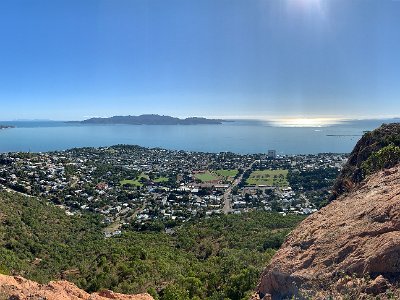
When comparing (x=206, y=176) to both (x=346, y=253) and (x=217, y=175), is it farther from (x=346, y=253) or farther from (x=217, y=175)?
(x=346, y=253)

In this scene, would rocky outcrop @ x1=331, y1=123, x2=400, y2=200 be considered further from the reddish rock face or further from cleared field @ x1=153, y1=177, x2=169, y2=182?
cleared field @ x1=153, y1=177, x2=169, y2=182

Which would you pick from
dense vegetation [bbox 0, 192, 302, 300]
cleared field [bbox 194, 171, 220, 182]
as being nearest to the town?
cleared field [bbox 194, 171, 220, 182]

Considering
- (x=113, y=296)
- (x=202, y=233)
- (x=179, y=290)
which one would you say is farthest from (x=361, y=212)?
(x=202, y=233)

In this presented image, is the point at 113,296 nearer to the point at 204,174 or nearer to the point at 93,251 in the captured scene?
the point at 93,251

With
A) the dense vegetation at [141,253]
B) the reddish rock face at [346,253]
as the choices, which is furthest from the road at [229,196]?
the reddish rock face at [346,253]

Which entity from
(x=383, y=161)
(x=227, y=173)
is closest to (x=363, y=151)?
(x=383, y=161)

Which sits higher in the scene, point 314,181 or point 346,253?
point 346,253
